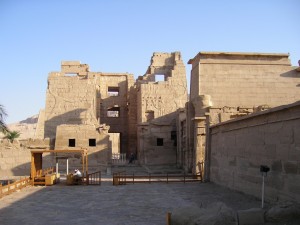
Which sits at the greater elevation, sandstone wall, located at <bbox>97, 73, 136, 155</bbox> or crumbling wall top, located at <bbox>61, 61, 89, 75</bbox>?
crumbling wall top, located at <bbox>61, 61, 89, 75</bbox>

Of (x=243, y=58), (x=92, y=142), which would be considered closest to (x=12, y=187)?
(x=92, y=142)

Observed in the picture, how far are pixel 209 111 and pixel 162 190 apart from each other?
5701 mm

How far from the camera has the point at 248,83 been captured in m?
20.4

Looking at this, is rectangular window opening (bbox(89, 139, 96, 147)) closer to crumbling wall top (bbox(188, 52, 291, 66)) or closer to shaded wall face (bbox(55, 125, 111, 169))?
shaded wall face (bbox(55, 125, 111, 169))

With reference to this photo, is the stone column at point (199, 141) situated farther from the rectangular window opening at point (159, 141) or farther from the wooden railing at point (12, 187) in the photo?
the wooden railing at point (12, 187)

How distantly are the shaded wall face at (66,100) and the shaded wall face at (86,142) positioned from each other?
15.3 ft

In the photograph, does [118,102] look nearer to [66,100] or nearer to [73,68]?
[73,68]

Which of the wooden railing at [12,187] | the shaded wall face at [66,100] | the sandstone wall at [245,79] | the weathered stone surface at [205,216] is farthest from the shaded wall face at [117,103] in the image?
the weathered stone surface at [205,216]

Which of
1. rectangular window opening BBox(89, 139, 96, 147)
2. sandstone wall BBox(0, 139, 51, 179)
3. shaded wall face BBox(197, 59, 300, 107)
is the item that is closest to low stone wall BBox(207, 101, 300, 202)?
shaded wall face BBox(197, 59, 300, 107)

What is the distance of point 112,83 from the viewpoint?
3512 centimetres

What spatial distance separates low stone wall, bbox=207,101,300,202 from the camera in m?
9.00

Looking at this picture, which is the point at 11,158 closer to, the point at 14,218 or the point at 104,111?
the point at 104,111

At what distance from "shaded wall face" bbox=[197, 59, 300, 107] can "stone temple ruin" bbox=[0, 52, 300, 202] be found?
0.18 ft

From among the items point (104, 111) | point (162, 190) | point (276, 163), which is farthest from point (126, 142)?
point (276, 163)
